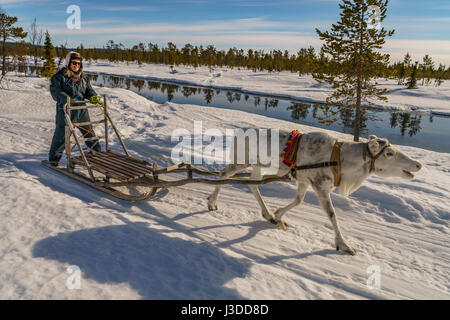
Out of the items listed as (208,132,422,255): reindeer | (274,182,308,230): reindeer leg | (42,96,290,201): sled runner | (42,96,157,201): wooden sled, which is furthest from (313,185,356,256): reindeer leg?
(42,96,157,201): wooden sled

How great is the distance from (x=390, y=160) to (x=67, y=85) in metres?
5.86

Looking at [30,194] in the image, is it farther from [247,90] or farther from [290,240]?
[247,90]

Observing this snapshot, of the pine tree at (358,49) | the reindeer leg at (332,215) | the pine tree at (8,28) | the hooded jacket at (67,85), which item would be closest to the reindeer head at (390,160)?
the reindeer leg at (332,215)

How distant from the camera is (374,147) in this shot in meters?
3.58

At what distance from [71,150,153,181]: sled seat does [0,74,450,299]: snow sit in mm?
466

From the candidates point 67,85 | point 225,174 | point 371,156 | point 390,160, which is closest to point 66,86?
point 67,85

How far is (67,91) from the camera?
579cm

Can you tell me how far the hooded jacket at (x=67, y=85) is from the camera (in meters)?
5.60

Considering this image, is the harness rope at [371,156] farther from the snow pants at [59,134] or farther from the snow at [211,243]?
the snow pants at [59,134]

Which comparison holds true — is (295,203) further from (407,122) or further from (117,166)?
(407,122)

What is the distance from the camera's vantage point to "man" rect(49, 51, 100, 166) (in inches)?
221

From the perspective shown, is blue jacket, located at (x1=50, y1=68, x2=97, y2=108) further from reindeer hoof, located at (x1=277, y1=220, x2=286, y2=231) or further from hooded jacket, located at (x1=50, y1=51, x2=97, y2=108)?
reindeer hoof, located at (x1=277, y1=220, x2=286, y2=231)

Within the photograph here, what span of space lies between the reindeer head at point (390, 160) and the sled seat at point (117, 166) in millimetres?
3519
